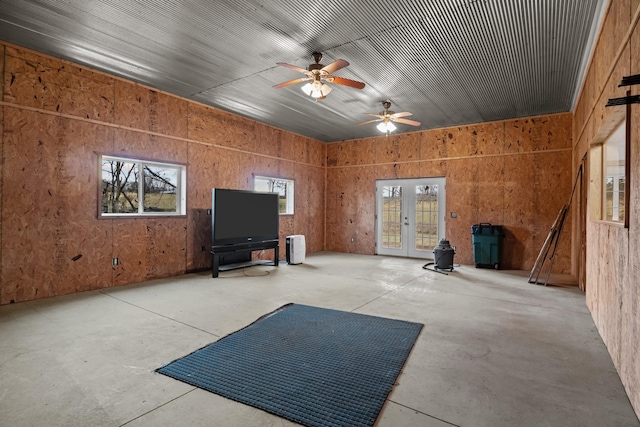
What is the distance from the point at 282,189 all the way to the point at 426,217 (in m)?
3.70

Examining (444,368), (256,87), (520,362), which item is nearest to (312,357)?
(444,368)

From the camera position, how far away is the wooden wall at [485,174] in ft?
20.9

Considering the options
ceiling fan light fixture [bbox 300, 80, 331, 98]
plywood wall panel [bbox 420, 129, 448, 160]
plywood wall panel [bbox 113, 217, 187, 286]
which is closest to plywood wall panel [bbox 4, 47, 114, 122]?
plywood wall panel [bbox 113, 217, 187, 286]

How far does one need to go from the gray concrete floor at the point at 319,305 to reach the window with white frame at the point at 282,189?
318cm

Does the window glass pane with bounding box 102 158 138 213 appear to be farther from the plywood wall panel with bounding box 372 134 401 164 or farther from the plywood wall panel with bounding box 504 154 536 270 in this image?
the plywood wall panel with bounding box 504 154 536 270

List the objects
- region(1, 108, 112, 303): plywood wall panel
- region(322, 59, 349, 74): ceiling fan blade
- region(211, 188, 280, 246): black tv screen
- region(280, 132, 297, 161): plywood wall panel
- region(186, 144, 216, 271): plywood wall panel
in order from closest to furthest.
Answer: region(322, 59, 349, 74): ceiling fan blade
region(1, 108, 112, 303): plywood wall panel
region(211, 188, 280, 246): black tv screen
region(186, 144, 216, 271): plywood wall panel
region(280, 132, 297, 161): plywood wall panel

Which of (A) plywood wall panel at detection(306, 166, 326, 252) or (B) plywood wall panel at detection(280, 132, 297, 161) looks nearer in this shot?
(B) plywood wall panel at detection(280, 132, 297, 161)

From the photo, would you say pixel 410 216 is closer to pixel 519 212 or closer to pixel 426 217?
pixel 426 217

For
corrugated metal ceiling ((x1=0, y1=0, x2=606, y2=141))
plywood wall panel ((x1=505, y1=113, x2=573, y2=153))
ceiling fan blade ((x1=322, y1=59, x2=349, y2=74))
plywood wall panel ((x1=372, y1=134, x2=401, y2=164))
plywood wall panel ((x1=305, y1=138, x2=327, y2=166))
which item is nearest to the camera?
corrugated metal ceiling ((x1=0, y1=0, x2=606, y2=141))

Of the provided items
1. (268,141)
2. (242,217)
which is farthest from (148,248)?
(268,141)

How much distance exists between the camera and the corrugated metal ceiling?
312 cm

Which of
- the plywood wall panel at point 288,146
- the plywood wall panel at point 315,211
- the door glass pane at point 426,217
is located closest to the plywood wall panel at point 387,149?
the door glass pane at point 426,217

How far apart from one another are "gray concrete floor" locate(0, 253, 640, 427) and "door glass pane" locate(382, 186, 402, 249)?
10.8ft

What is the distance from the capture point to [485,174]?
277 inches
